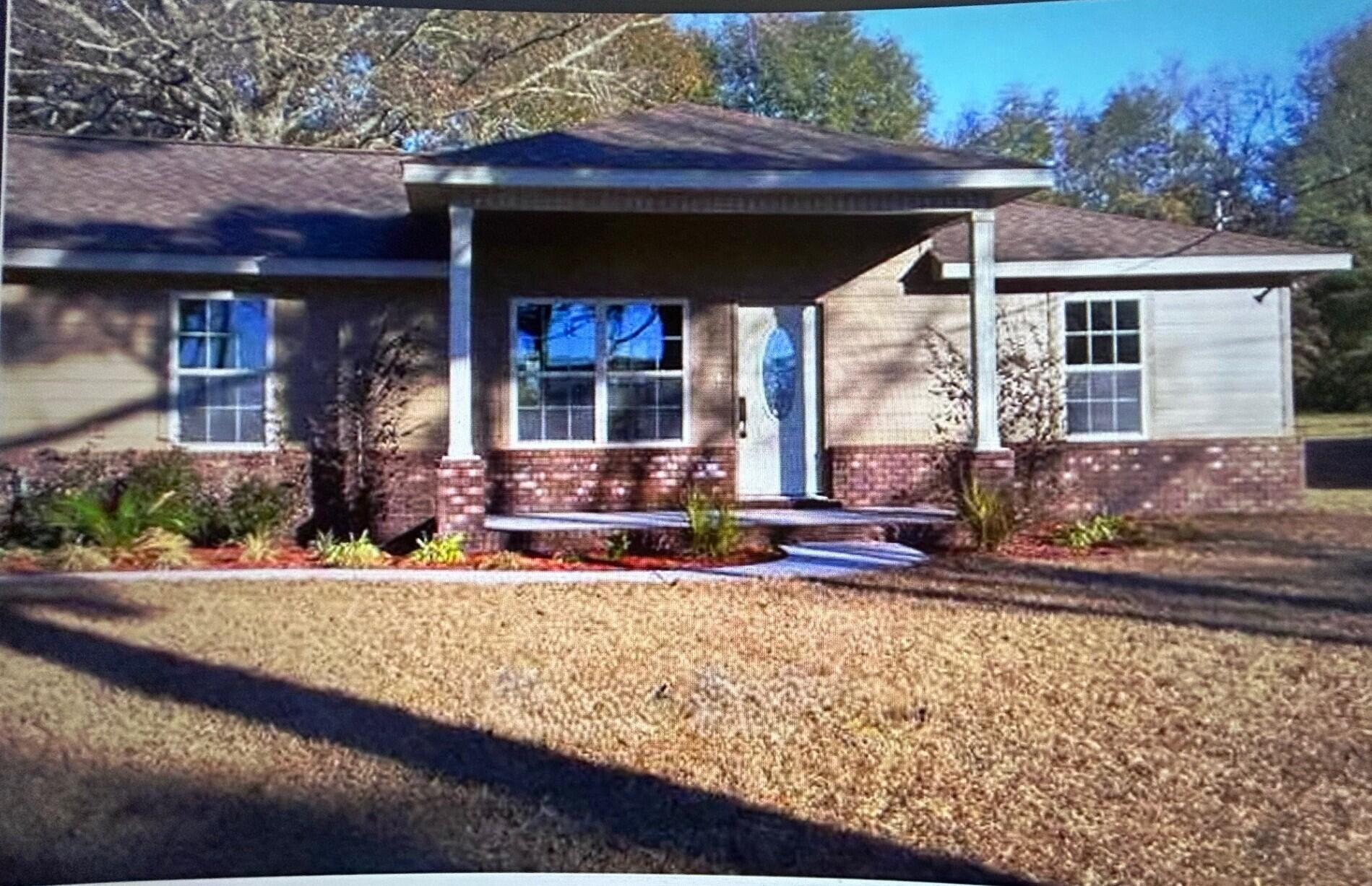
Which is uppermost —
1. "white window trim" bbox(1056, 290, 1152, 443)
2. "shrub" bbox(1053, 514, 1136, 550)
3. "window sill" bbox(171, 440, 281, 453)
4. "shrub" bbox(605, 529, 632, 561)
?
"white window trim" bbox(1056, 290, 1152, 443)

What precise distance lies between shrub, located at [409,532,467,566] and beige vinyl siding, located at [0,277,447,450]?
0.72 meters

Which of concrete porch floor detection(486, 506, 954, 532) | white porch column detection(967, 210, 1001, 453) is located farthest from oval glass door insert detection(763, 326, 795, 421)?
white porch column detection(967, 210, 1001, 453)

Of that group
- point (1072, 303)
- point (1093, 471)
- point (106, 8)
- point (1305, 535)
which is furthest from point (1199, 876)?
point (106, 8)

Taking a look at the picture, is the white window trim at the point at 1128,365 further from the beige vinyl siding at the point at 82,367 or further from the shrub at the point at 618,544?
the beige vinyl siding at the point at 82,367

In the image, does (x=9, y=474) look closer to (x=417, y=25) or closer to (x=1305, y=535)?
(x=417, y=25)

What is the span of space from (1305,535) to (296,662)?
396 centimetres

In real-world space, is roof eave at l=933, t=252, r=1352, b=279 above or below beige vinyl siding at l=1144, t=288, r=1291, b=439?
above

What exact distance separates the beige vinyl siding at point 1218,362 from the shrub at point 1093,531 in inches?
17.0

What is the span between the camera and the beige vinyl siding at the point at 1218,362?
201 inches

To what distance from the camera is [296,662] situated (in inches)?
189

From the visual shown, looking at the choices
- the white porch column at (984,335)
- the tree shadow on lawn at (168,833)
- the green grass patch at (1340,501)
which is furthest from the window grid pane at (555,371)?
the green grass patch at (1340,501)

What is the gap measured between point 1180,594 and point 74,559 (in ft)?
14.8

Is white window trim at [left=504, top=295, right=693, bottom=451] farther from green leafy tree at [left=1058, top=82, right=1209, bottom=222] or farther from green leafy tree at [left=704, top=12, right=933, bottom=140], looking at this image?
green leafy tree at [left=1058, top=82, right=1209, bottom=222]

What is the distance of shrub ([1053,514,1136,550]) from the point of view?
5605 millimetres
